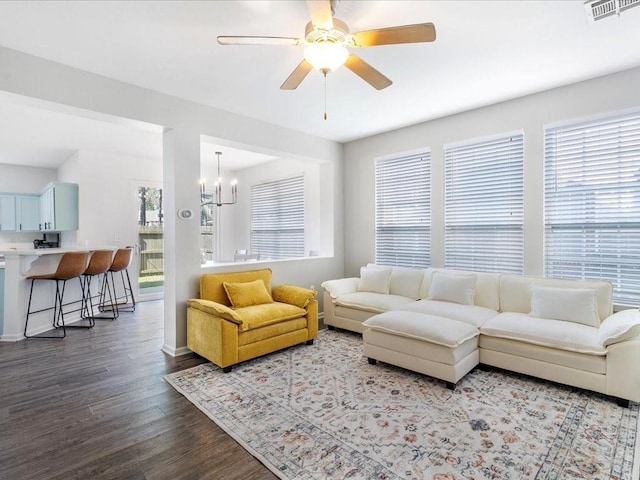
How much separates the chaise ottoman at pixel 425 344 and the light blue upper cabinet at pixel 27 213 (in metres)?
7.56

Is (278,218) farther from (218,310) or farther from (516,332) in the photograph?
(516,332)

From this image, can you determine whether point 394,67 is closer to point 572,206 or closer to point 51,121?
point 572,206

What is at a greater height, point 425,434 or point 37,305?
point 37,305

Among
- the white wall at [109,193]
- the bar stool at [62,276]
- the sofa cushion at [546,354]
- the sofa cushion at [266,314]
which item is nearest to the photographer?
the sofa cushion at [546,354]

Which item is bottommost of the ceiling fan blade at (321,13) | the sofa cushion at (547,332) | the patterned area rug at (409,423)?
the patterned area rug at (409,423)

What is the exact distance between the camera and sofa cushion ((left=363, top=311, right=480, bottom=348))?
285 cm

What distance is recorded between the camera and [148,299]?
21.7 feet

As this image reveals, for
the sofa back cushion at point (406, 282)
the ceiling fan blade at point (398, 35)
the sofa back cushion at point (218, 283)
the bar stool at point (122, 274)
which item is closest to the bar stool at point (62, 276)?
the bar stool at point (122, 274)

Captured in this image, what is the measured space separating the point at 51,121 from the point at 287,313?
4029mm

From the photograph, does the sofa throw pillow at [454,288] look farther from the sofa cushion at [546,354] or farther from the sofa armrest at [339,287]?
the sofa armrest at [339,287]

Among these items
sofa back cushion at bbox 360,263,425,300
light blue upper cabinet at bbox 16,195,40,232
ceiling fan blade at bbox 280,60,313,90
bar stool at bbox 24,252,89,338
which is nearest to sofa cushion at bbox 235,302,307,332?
sofa back cushion at bbox 360,263,425,300

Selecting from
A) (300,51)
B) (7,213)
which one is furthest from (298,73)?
(7,213)

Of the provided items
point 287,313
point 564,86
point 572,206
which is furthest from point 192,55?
point 572,206

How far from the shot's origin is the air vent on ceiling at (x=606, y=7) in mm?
2195
